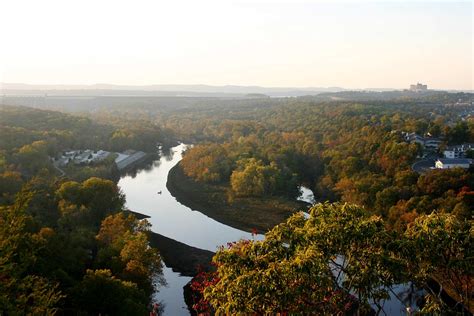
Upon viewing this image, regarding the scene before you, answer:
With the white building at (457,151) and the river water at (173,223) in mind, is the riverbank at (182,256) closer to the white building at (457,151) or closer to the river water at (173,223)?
the river water at (173,223)

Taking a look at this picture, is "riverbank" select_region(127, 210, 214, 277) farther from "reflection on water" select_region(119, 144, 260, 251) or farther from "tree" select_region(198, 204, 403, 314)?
"tree" select_region(198, 204, 403, 314)

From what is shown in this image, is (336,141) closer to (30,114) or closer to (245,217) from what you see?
(245,217)

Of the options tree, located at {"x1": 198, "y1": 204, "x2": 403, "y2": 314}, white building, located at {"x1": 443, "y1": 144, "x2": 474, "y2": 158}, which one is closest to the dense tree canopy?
tree, located at {"x1": 198, "y1": 204, "x2": 403, "y2": 314}

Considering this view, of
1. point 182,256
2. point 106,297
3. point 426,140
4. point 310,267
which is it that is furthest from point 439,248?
point 426,140

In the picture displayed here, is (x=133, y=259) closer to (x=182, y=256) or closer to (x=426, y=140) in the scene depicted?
(x=182, y=256)

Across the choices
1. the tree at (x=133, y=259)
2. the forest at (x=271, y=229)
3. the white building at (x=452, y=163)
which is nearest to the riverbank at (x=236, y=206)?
the forest at (x=271, y=229)

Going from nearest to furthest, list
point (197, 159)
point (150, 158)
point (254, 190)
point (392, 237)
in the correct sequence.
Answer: point (392, 237) < point (254, 190) < point (197, 159) < point (150, 158)

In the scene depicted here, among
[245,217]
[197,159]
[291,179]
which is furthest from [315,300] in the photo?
[197,159]
